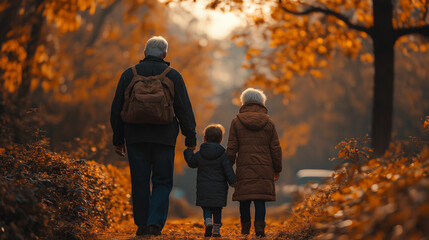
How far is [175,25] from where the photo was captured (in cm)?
3809

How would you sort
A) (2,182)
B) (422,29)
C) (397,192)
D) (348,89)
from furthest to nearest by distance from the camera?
(348,89) → (422,29) → (2,182) → (397,192)

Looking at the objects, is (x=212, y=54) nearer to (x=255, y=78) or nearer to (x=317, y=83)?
(x=317, y=83)

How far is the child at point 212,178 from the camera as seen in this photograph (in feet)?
22.1

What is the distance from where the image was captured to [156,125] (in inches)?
248

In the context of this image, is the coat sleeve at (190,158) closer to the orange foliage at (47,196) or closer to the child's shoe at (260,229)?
the child's shoe at (260,229)

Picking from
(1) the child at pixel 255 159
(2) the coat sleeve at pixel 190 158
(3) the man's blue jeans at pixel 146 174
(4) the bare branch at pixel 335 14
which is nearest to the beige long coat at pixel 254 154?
(1) the child at pixel 255 159

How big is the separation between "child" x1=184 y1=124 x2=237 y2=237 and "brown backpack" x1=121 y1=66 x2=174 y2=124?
0.83 metres

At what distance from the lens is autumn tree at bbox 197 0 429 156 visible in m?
10.4

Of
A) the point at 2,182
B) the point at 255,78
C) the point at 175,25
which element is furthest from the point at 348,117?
the point at 2,182

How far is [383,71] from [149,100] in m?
5.66

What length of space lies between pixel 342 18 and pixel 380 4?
68cm

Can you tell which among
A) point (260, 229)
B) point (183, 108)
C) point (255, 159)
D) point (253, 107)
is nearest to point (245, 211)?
point (260, 229)

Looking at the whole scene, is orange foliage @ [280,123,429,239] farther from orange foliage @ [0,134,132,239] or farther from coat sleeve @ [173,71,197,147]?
orange foliage @ [0,134,132,239]

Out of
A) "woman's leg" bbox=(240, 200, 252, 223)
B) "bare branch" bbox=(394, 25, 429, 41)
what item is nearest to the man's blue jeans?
"woman's leg" bbox=(240, 200, 252, 223)
